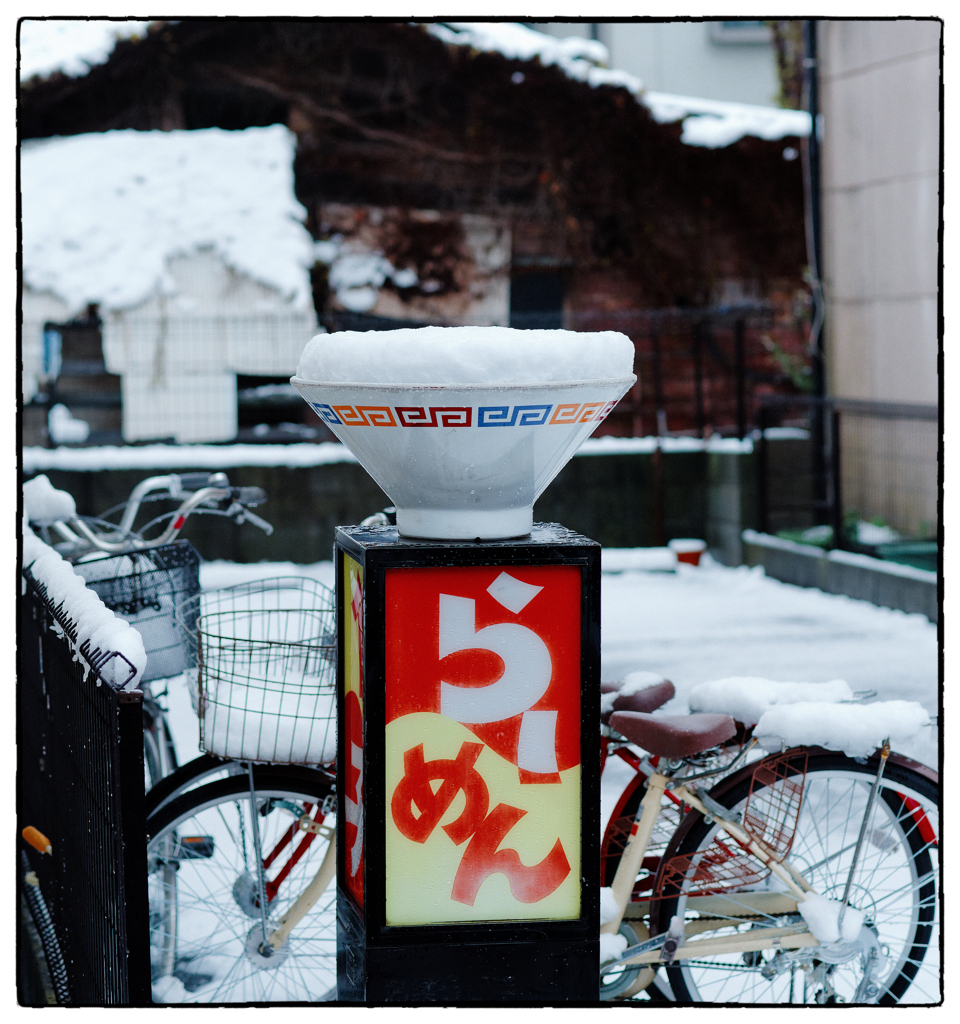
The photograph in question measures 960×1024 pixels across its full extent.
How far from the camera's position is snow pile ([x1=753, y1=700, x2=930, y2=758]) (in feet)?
8.09

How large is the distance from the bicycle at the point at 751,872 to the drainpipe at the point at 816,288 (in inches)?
241

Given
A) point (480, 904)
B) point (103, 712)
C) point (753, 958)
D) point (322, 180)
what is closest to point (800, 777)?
point (753, 958)

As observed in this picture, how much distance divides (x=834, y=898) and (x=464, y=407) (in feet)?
5.40

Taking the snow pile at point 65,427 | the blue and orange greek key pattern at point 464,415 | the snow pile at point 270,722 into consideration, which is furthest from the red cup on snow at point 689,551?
the blue and orange greek key pattern at point 464,415

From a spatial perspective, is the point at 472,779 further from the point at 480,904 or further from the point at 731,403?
the point at 731,403

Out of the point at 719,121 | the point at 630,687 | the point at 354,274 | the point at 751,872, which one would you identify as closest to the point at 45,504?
the point at 630,687

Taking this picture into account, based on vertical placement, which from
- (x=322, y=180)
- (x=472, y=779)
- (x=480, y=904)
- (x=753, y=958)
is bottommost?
(x=753, y=958)

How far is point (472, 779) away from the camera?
2.11m

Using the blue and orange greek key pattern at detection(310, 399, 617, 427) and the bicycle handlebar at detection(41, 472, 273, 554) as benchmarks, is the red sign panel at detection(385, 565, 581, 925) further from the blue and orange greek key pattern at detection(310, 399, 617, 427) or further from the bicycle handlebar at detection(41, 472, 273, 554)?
the bicycle handlebar at detection(41, 472, 273, 554)

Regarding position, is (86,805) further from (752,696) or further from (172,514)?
(752,696)

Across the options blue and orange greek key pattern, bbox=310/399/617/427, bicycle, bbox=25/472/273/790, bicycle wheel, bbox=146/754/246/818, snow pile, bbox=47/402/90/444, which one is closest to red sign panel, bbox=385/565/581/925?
blue and orange greek key pattern, bbox=310/399/617/427

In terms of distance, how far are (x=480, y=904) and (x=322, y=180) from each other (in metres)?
12.0

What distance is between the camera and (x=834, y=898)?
2744 mm

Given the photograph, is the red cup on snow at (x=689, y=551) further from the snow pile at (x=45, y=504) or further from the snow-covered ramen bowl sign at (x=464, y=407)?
the snow-covered ramen bowl sign at (x=464, y=407)
